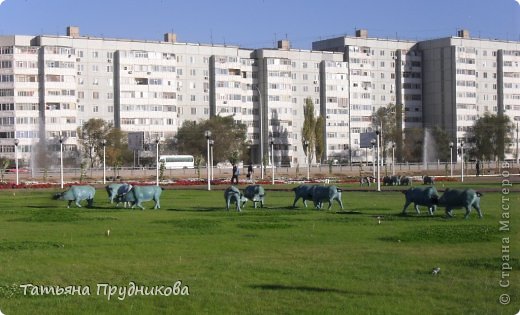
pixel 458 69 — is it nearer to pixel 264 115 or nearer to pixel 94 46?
pixel 264 115

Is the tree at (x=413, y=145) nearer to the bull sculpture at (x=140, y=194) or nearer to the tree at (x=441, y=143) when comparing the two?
the tree at (x=441, y=143)

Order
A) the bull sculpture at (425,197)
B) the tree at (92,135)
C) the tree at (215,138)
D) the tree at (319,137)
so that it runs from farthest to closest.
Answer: the tree at (319,137) → the tree at (215,138) → the tree at (92,135) → the bull sculpture at (425,197)

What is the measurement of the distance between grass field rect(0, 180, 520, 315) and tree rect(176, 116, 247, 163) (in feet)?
286

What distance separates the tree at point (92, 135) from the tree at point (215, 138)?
10.8 m

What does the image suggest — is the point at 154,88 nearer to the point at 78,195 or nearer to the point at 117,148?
the point at 117,148

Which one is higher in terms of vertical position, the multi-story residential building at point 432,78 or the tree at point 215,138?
the multi-story residential building at point 432,78

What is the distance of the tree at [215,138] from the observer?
11550 cm

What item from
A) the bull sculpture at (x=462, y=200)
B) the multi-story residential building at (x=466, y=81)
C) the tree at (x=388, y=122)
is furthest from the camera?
the multi-story residential building at (x=466, y=81)

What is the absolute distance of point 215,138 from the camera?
115 m

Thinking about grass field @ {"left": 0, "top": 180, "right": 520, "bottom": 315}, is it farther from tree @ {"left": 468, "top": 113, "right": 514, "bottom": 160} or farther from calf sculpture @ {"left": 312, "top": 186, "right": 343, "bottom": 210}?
tree @ {"left": 468, "top": 113, "right": 514, "bottom": 160}

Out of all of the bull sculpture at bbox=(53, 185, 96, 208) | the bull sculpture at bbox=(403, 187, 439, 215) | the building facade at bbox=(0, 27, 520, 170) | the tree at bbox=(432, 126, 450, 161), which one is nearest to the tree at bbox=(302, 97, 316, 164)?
the building facade at bbox=(0, 27, 520, 170)

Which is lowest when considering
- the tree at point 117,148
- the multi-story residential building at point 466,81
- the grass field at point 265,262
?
the grass field at point 265,262

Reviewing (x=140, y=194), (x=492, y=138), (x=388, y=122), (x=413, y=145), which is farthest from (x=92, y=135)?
(x=140, y=194)

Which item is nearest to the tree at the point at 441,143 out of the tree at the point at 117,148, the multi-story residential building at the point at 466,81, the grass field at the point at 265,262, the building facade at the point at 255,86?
the multi-story residential building at the point at 466,81
